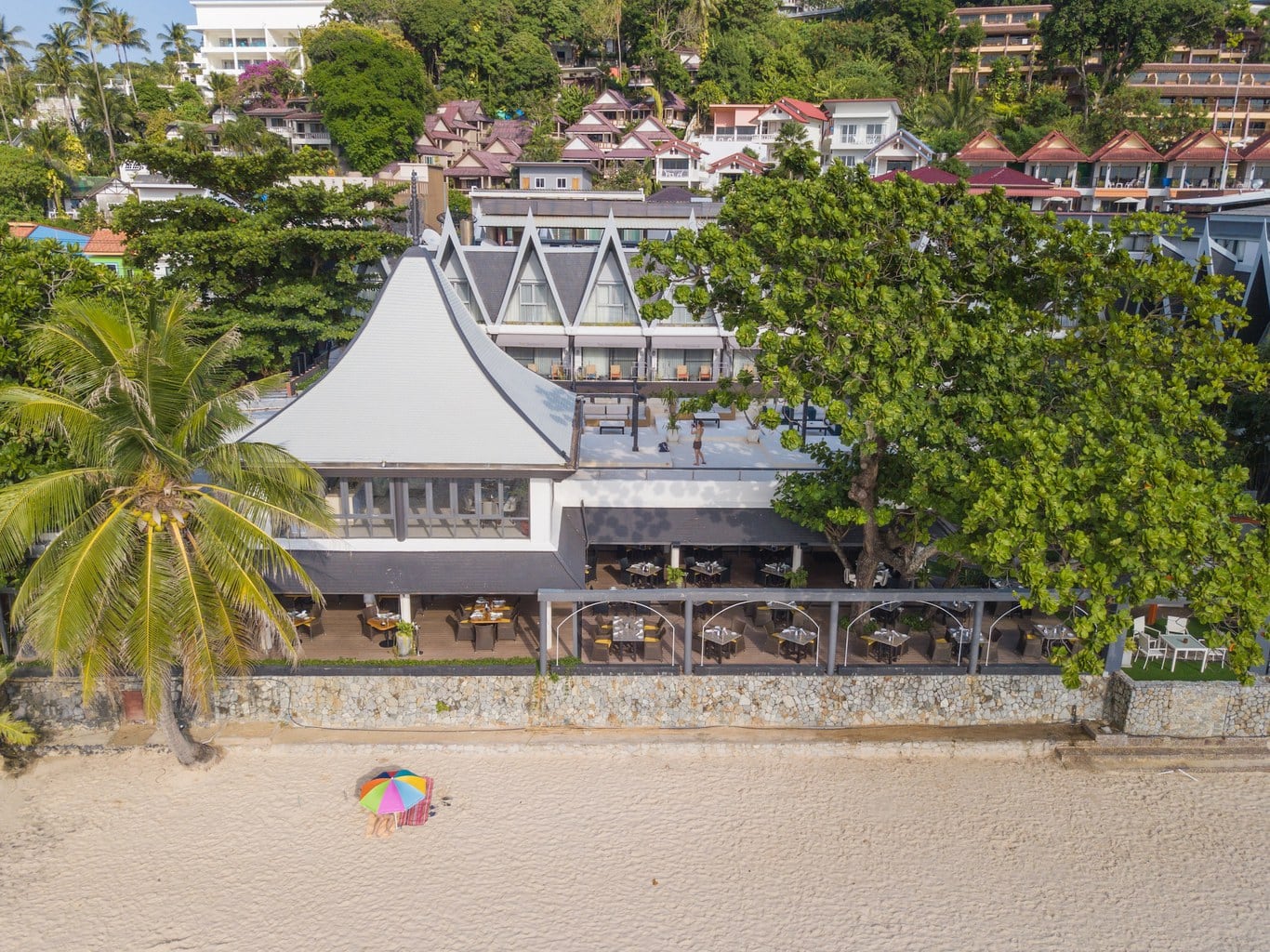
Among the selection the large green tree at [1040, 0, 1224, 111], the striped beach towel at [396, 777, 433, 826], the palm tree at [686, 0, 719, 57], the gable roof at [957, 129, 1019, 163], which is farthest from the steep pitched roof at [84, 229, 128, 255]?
the large green tree at [1040, 0, 1224, 111]

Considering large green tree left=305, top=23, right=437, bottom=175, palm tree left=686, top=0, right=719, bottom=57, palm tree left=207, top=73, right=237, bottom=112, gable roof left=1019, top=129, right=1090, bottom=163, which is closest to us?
gable roof left=1019, top=129, right=1090, bottom=163

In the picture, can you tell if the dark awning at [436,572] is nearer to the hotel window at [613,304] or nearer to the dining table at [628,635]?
the dining table at [628,635]

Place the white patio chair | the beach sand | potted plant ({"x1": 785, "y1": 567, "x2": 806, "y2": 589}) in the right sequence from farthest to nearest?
potted plant ({"x1": 785, "y1": 567, "x2": 806, "y2": 589})
the white patio chair
the beach sand

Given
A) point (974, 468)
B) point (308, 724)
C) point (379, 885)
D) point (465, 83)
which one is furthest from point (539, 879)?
point (465, 83)

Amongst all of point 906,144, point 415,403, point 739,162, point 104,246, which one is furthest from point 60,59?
point 415,403

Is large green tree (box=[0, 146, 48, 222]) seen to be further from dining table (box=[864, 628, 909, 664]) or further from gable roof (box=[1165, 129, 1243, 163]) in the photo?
gable roof (box=[1165, 129, 1243, 163])

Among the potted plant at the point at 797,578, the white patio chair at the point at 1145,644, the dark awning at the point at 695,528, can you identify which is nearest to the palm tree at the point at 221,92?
the dark awning at the point at 695,528

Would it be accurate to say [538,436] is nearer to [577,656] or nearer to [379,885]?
[577,656]
